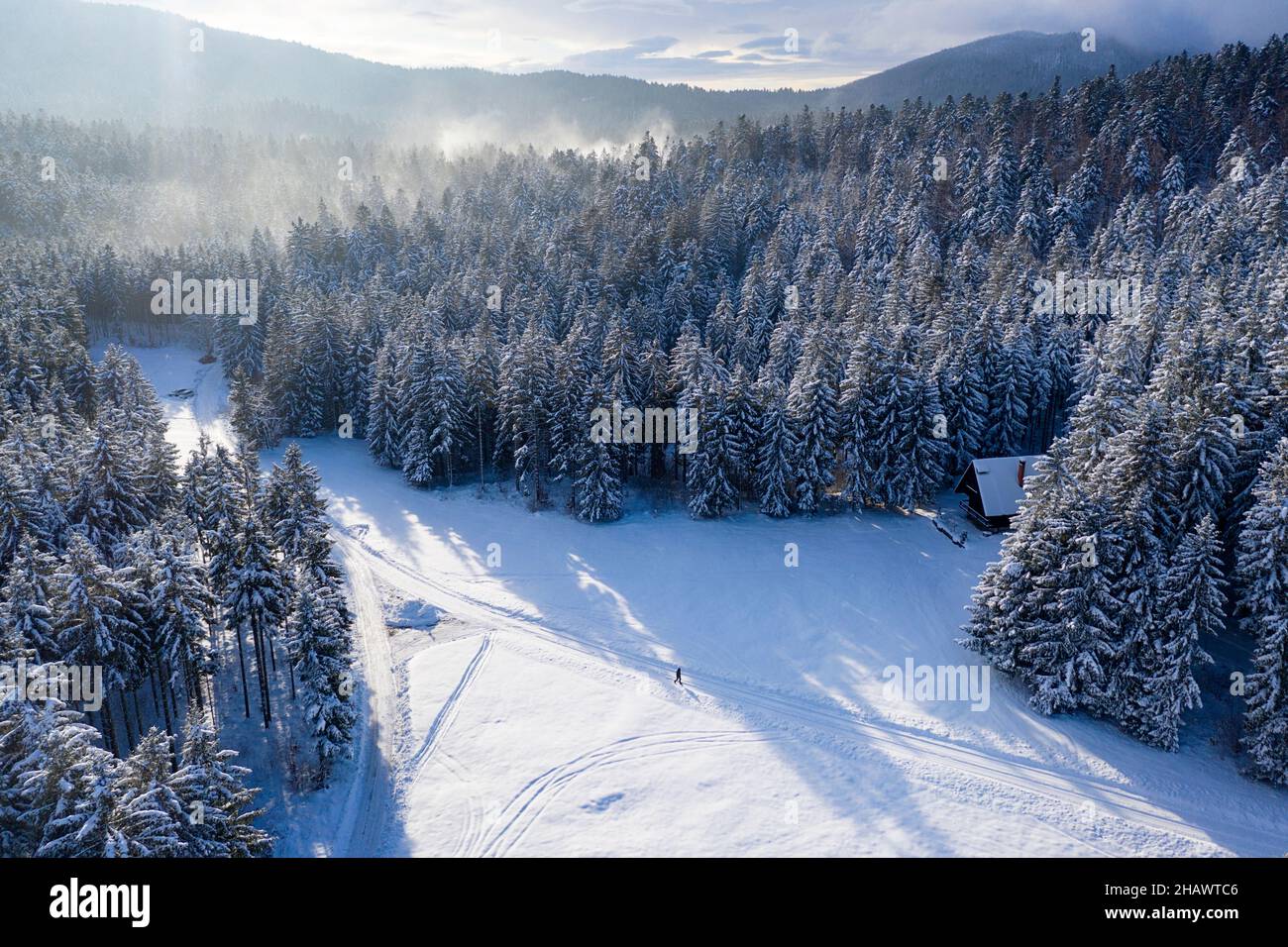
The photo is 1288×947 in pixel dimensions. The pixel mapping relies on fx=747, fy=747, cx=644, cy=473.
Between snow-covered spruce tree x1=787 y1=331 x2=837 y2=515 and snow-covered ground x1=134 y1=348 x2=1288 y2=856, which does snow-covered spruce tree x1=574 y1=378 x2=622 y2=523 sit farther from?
snow-covered spruce tree x1=787 y1=331 x2=837 y2=515

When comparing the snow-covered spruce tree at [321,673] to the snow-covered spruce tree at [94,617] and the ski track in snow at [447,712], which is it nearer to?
the ski track in snow at [447,712]

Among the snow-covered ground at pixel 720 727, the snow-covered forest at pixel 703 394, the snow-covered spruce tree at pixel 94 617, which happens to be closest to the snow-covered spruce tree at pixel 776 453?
the snow-covered forest at pixel 703 394

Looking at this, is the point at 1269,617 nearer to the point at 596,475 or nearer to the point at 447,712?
the point at 447,712

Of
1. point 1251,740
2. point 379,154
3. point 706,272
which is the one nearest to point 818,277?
point 706,272

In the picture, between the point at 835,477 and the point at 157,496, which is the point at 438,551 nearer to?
the point at 157,496

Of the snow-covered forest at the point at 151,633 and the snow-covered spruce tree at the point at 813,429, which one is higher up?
the snow-covered spruce tree at the point at 813,429

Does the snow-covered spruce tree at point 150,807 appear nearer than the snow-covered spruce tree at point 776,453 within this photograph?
Yes
